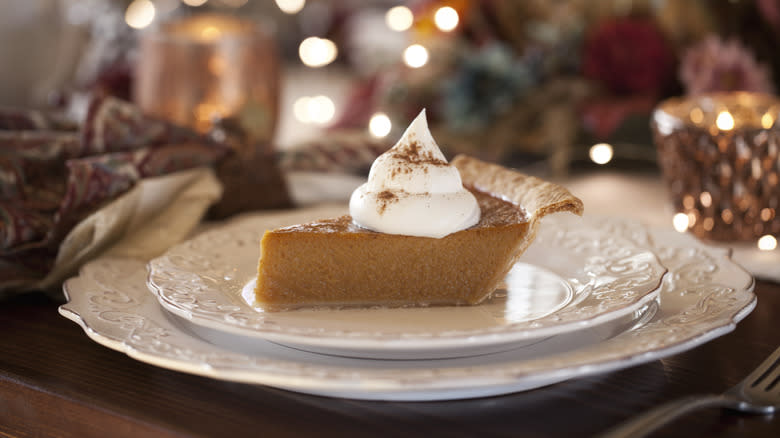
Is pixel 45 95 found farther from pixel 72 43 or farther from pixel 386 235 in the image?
pixel 386 235

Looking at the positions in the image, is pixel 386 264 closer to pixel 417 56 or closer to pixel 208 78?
pixel 208 78

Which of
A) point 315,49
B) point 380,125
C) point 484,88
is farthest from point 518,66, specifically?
point 315,49

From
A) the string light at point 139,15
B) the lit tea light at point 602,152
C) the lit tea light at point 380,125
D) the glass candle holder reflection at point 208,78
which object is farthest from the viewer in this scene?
the string light at point 139,15

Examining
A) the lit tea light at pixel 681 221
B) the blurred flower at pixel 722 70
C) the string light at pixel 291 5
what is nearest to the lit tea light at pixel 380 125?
the blurred flower at pixel 722 70

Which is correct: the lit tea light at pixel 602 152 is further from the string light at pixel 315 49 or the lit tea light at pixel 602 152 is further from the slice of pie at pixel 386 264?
the string light at pixel 315 49

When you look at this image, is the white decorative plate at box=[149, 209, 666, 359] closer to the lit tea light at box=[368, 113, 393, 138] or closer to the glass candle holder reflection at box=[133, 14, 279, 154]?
the glass candle holder reflection at box=[133, 14, 279, 154]

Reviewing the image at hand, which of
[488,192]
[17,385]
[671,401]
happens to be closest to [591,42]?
[488,192]
